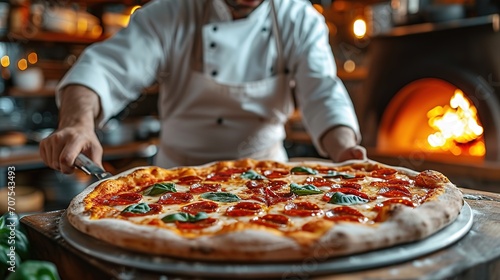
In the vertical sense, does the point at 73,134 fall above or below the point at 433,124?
above

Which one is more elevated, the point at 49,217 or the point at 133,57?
the point at 133,57

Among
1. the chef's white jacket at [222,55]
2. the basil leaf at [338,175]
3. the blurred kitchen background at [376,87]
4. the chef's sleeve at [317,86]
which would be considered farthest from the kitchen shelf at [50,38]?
the basil leaf at [338,175]

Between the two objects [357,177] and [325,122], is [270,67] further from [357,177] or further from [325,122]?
[357,177]

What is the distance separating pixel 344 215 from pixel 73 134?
93 cm

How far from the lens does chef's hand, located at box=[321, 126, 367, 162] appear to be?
6.40 feet

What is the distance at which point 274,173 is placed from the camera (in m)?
1.77

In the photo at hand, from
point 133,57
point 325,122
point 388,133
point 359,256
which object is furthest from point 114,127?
point 359,256

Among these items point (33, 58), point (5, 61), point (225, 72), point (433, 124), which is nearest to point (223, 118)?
point (225, 72)

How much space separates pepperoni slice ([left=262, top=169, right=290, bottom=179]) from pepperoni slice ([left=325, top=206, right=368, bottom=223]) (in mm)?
487

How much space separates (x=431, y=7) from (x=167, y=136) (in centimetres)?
242

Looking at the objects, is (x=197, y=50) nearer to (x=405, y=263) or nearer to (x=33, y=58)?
(x=405, y=263)

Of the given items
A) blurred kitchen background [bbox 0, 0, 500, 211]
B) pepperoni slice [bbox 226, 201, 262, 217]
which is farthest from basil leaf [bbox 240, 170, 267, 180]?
blurred kitchen background [bbox 0, 0, 500, 211]

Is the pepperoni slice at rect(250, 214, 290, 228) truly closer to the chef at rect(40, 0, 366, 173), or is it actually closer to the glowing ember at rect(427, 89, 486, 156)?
the chef at rect(40, 0, 366, 173)

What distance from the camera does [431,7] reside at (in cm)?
388
